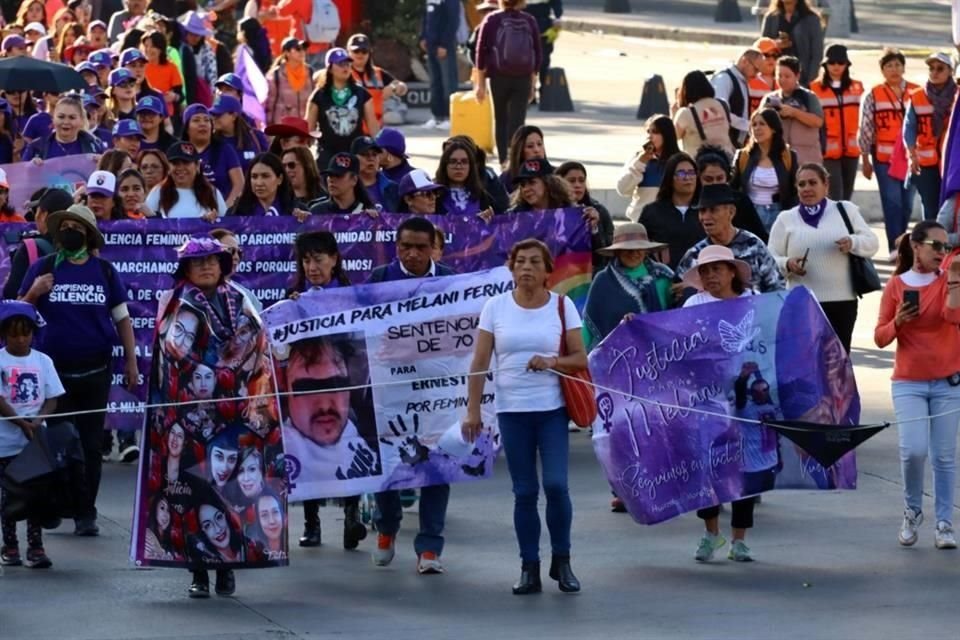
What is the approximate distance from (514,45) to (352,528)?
10.6 meters

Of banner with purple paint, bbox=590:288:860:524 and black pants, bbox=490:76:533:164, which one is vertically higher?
black pants, bbox=490:76:533:164

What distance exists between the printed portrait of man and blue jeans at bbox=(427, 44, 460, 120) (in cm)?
1587

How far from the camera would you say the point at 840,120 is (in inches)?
774

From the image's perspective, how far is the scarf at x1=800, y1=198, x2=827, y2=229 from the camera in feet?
43.8

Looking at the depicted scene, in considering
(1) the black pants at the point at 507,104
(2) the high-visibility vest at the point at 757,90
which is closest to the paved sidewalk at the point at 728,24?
(1) the black pants at the point at 507,104

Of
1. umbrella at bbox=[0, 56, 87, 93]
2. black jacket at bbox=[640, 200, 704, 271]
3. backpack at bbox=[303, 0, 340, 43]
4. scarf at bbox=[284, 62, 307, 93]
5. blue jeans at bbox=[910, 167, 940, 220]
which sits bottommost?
blue jeans at bbox=[910, 167, 940, 220]

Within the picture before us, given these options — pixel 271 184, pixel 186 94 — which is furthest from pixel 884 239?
pixel 271 184

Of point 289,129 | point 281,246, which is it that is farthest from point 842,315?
point 289,129

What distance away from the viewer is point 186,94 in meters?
20.8

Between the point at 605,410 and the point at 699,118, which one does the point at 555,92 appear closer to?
the point at 699,118

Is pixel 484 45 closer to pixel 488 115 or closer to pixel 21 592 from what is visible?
pixel 488 115

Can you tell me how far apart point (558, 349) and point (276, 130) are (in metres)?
A: 5.47

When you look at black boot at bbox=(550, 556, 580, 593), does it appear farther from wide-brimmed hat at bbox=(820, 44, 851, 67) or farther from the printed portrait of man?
wide-brimmed hat at bbox=(820, 44, 851, 67)

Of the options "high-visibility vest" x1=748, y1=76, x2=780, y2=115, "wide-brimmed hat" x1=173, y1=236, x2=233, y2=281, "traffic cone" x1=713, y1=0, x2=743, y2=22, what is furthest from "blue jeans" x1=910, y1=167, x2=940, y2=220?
"traffic cone" x1=713, y1=0, x2=743, y2=22
